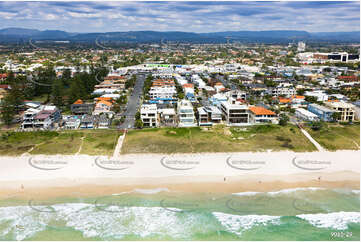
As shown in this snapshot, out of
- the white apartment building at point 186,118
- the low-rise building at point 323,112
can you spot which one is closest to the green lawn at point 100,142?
the white apartment building at point 186,118

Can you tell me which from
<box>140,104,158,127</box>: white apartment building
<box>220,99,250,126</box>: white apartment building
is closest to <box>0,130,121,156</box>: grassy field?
<box>140,104,158,127</box>: white apartment building

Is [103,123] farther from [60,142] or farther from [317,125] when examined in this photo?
[317,125]

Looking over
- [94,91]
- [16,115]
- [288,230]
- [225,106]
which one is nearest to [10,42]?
[94,91]

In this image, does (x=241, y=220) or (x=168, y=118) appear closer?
(x=241, y=220)

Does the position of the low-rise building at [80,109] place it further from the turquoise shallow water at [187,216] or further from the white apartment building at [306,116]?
the white apartment building at [306,116]

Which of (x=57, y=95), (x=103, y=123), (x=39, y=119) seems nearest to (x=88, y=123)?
(x=103, y=123)

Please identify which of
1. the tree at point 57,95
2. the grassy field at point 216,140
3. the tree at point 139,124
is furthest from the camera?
the tree at point 57,95
